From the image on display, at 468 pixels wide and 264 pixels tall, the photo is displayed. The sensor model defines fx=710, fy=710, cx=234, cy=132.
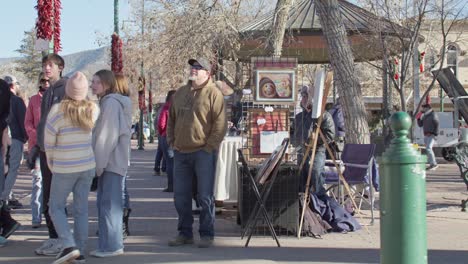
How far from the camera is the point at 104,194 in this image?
730cm

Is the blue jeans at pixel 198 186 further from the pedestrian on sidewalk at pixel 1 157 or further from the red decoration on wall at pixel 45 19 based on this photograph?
the red decoration on wall at pixel 45 19

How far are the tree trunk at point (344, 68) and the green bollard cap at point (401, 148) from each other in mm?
6675

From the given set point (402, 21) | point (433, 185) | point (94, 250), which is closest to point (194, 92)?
point (94, 250)

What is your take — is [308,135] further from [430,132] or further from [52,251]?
[430,132]

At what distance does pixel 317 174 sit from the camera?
9.80 metres

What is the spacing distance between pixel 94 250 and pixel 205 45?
1658cm

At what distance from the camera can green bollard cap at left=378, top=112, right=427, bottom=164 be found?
4836mm

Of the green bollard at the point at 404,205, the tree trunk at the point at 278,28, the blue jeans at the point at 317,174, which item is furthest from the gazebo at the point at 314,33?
the green bollard at the point at 404,205

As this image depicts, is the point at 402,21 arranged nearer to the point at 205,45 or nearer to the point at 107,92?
the point at 205,45

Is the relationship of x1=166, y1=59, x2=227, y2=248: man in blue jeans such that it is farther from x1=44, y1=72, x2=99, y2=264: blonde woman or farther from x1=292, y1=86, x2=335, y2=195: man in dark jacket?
x1=292, y1=86, x2=335, y2=195: man in dark jacket

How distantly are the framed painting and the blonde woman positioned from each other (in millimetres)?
3297

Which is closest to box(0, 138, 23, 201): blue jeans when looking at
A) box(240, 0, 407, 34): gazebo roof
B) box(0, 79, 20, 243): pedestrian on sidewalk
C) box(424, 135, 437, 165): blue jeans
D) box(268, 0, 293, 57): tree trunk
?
box(0, 79, 20, 243): pedestrian on sidewalk

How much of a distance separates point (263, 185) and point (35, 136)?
9.18 ft

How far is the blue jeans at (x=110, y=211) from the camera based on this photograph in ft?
23.8
